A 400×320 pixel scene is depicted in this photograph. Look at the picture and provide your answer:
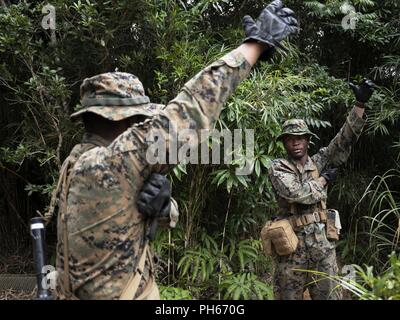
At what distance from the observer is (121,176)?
61.4 inches

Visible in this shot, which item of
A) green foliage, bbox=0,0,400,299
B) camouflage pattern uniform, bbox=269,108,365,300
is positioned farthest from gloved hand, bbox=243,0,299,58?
green foliage, bbox=0,0,400,299

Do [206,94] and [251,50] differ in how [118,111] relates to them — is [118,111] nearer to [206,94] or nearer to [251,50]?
[206,94]

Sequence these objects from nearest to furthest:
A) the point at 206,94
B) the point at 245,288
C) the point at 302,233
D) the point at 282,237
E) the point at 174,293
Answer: the point at 206,94 → the point at 282,237 → the point at 302,233 → the point at 174,293 → the point at 245,288

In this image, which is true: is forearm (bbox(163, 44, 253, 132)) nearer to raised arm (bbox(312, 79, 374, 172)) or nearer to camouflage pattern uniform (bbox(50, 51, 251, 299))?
camouflage pattern uniform (bbox(50, 51, 251, 299))

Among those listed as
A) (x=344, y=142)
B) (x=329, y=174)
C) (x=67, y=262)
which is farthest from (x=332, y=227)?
(x=67, y=262)

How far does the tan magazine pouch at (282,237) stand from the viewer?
11.0 ft

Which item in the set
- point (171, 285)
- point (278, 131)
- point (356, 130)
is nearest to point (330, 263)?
point (356, 130)

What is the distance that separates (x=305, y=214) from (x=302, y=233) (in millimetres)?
133

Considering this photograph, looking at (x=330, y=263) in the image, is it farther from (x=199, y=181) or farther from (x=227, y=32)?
(x=227, y=32)

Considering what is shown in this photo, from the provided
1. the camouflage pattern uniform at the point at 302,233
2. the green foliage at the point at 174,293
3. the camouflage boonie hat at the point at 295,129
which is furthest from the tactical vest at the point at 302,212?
the green foliage at the point at 174,293

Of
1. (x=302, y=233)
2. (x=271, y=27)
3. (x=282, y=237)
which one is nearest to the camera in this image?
(x=271, y=27)

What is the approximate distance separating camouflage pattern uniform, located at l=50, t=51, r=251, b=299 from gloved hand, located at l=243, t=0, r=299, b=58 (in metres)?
0.10

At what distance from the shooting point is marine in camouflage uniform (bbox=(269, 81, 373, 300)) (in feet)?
11.2

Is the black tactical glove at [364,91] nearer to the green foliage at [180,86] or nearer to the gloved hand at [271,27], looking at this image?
the green foliage at [180,86]
